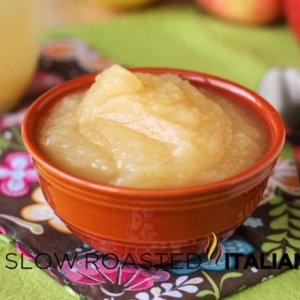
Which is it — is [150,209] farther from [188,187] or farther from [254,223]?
[254,223]

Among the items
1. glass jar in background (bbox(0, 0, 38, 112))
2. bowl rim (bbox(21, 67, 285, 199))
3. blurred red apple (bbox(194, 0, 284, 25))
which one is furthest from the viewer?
blurred red apple (bbox(194, 0, 284, 25))

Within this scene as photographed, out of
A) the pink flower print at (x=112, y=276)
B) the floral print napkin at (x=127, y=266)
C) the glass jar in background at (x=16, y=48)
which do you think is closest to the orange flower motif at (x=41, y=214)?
the floral print napkin at (x=127, y=266)

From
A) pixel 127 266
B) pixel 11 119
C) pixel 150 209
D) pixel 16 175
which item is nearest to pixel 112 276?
pixel 127 266

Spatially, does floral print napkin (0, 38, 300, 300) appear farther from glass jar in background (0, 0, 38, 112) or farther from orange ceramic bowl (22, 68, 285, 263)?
glass jar in background (0, 0, 38, 112)

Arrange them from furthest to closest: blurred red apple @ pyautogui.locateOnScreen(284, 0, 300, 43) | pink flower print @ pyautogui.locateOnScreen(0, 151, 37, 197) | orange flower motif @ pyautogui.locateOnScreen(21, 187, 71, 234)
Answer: blurred red apple @ pyautogui.locateOnScreen(284, 0, 300, 43) → pink flower print @ pyautogui.locateOnScreen(0, 151, 37, 197) → orange flower motif @ pyautogui.locateOnScreen(21, 187, 71, 234)

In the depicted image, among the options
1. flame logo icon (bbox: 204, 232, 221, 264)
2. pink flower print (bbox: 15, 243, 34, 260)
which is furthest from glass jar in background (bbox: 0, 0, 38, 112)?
flame logo icon (bbox: 204, 232, 221, 264)
